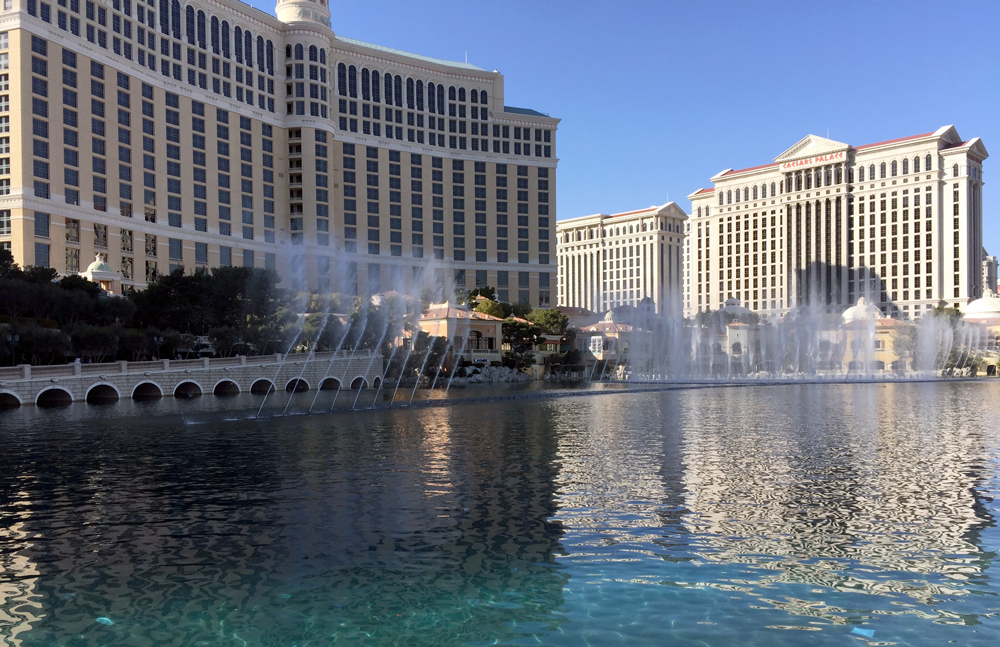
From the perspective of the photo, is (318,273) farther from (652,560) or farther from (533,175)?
(652,560)

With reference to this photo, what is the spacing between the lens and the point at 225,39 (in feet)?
409

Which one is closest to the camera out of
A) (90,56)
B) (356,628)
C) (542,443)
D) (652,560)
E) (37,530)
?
(356,628)

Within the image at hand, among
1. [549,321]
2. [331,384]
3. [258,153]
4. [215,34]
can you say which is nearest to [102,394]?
[331,384]

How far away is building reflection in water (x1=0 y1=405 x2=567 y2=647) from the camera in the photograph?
12.2 meters

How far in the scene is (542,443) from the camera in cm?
3186

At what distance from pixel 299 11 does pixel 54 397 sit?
9428cm

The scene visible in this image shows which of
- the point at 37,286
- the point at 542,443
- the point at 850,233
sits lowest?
the point at 542,443

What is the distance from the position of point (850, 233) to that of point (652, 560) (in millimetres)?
184251

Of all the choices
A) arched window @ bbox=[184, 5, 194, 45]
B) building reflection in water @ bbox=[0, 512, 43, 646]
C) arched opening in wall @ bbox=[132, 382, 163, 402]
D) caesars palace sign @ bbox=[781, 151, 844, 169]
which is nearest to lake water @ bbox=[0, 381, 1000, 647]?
building reflection in water @ bbox=[0, 512, 43, 646]

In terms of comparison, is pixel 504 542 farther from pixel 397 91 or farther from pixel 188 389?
pixel 397 91

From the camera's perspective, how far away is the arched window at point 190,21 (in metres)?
118

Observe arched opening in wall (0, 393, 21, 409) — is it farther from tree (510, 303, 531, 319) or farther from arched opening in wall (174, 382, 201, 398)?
tree (510, 303, 531, 319)

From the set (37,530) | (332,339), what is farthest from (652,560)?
(332,339)

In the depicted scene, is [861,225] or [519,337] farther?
[861,225]
